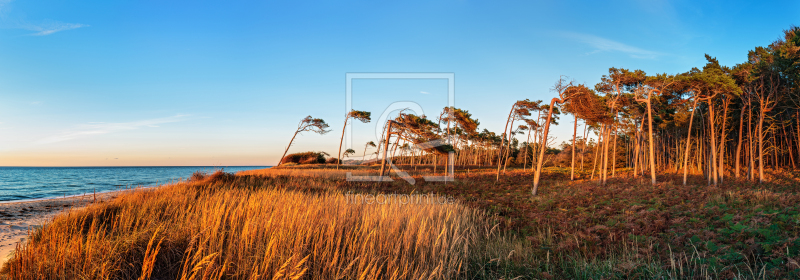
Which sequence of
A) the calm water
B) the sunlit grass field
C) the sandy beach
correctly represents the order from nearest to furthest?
1. the sunlit grass field
2. the sandy beach
3. the calm water

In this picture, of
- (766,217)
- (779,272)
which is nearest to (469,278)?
(779,272)

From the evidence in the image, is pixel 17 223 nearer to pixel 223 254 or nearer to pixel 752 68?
pixel 223 254

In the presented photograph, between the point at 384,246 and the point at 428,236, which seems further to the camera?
the point at 428,236

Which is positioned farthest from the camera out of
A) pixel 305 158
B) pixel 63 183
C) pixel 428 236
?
pixel 305 158

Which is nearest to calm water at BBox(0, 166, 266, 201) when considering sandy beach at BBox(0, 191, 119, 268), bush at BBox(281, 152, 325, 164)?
sandy beach at BBox(0, 191, 119, 268)

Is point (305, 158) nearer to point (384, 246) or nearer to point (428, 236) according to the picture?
point (428, 236)

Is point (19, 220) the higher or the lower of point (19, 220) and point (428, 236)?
the lower

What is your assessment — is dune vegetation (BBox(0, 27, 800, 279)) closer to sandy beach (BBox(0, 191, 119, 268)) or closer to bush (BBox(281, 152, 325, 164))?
sandy beach (BBox(0, 191, 119, 268))

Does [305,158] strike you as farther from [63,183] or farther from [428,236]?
[428,236]

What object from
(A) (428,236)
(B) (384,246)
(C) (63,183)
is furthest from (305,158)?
(B) (384,246)

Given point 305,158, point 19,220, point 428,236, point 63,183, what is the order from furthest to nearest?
point 305,158
point 63,183
point 19,220
point 428,236

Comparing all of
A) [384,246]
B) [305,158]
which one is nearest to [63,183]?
[305,158]

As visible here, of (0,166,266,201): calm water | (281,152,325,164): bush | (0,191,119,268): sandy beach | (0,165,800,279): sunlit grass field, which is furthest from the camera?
(281,152,325,164): bush

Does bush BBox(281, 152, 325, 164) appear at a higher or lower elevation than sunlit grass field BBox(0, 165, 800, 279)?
higher
